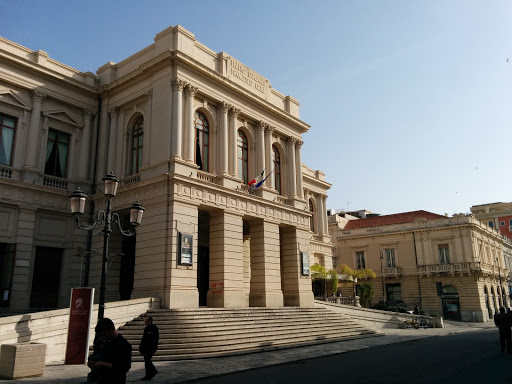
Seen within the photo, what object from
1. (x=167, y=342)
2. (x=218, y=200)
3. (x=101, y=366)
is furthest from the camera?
(x=218, y=200)

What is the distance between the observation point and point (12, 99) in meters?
22.6

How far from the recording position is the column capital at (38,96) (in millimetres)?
23312

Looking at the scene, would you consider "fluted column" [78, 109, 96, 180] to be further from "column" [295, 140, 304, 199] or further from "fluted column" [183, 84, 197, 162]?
"column" [295, 140, 304, 199]

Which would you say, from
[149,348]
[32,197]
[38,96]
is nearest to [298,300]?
[32,197]

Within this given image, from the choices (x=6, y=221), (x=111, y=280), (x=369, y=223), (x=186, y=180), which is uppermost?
(x=369, y=223)

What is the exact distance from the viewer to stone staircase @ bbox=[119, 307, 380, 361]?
53.8 ft

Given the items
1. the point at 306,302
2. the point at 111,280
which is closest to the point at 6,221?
the point at 111,280

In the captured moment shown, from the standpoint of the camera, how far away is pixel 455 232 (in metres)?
47.6

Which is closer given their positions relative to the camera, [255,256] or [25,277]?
[25,277]

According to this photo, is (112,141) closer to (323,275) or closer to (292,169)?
(292,169)

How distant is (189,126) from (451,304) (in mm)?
37366

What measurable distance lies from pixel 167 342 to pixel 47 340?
4.08m

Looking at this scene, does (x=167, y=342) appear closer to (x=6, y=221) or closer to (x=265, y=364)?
(x=265, y=364)

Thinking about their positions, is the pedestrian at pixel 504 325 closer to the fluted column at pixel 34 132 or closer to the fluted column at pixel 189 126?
the fluted column at pixel 189 126
